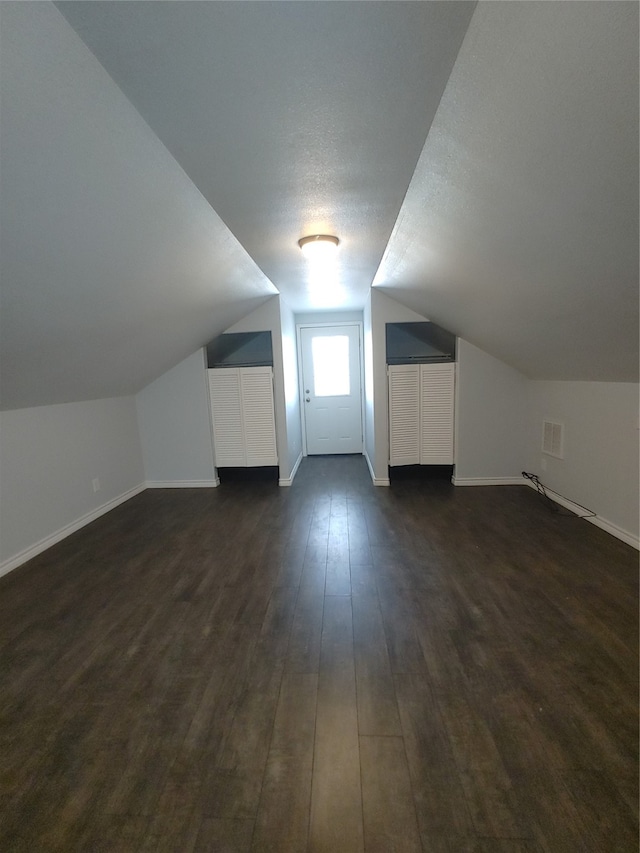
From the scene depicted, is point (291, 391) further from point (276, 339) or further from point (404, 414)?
point (404, 414)

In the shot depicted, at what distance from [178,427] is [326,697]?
11.0 ft

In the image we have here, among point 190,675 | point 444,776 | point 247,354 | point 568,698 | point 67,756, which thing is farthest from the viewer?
point 247,354

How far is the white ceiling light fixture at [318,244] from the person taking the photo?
2.08m

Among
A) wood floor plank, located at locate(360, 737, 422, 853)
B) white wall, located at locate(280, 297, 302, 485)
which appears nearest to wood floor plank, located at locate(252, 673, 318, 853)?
wood floor plank, located at locate(360, 737, 422, 853)

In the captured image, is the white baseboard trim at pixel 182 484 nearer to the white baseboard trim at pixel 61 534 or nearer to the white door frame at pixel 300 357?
the white baseboard trim at pixel 61 534

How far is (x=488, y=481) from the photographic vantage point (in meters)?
3.77

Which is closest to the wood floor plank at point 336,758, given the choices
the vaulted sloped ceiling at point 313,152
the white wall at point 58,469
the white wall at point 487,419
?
the vaulted sloped ceiling at point 313,152

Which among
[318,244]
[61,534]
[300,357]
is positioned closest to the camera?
[318,244]

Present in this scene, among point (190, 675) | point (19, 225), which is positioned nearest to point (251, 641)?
point (190, 675)

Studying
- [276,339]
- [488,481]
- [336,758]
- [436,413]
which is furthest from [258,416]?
[336,758]

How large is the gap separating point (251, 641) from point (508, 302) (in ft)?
8.25

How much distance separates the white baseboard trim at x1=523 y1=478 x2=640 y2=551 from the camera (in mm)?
2389

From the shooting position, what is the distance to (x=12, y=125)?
985 millimetres

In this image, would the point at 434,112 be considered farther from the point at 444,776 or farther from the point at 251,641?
the point at 251,641
